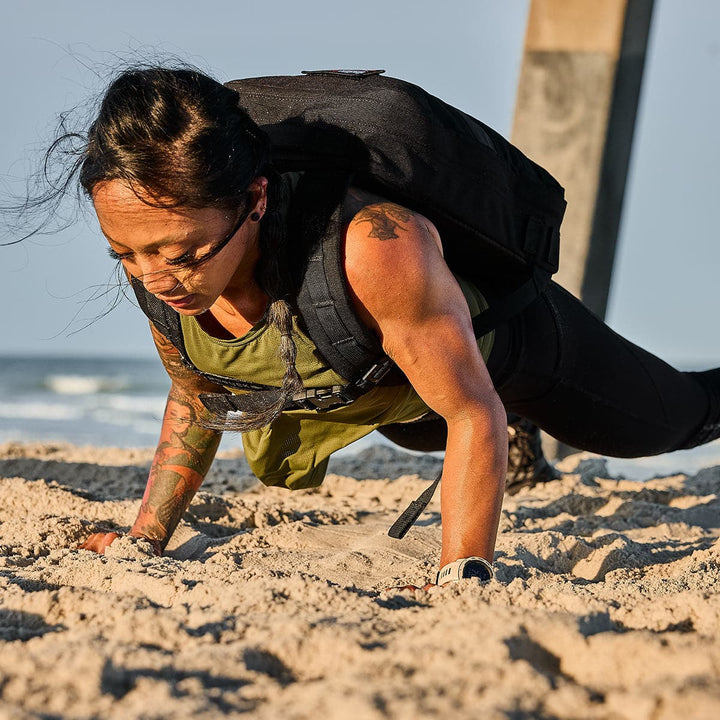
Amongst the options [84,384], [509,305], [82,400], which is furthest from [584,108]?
[84,384]

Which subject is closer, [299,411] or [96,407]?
[299,411]

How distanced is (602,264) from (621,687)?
3472 mm

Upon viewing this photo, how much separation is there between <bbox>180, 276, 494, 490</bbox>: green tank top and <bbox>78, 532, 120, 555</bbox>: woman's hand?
0.46m

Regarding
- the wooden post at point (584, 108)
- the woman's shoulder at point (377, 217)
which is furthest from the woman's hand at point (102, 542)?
the wooden post at point (584, 108)

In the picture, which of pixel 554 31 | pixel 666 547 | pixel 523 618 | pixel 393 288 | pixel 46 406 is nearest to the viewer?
pixel 523 618

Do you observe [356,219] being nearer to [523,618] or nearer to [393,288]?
[393,288]

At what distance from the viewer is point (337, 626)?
4.58 ft

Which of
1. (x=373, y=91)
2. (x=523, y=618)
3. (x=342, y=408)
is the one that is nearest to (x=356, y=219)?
(x=373, y=91)

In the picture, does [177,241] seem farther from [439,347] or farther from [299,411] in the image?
[299,411]

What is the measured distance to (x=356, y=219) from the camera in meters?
1.92

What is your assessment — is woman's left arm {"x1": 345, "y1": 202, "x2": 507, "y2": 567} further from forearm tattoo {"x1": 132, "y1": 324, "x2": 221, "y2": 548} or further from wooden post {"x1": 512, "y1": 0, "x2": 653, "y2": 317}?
wooden post {"x1": 512, "y1": 0, "x2": 653, "y2": 317}

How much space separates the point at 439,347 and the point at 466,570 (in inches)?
19.0

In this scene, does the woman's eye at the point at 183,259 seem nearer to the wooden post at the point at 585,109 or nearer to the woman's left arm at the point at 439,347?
the woman's left arm at the point at 439,347

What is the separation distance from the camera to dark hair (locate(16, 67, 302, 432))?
1.78 meters
